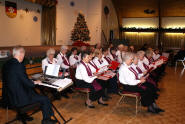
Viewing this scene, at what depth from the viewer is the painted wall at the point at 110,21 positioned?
14844 millimetres

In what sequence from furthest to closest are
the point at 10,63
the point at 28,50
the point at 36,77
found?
1. the point at 28,50
2. the point at 36,77
3. the point at 10,63

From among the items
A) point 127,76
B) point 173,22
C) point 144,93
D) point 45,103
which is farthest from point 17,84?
point 173,22

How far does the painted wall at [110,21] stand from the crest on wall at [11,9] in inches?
281

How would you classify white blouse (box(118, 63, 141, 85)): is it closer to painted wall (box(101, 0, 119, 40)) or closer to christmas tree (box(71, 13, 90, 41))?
christmas tree (box(71, 13, 90, 41))

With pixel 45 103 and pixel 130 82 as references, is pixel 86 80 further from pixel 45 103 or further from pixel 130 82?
pixel 45 103

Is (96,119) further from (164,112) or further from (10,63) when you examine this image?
(10,63)

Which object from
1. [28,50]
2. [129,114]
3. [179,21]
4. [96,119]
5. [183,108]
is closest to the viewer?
[96,119]

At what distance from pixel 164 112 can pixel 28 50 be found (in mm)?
6617

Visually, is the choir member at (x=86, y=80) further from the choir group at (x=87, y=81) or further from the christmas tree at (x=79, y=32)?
the christmas tree at (x=79, y=32)

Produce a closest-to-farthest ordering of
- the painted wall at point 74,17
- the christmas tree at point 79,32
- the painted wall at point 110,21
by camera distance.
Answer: the painted wall at point 74,17 → the christmas tree at point 79,32 → the painted wall at point 110,21

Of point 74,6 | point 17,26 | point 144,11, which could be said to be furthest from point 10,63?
point 144,11

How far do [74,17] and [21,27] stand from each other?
14.9 ft

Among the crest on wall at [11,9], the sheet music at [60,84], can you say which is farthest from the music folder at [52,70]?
the crest on wall at [11,9]

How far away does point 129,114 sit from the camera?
14.2 ft
